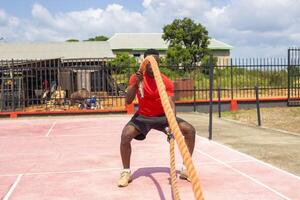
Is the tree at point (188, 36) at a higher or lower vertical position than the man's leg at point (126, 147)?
higher

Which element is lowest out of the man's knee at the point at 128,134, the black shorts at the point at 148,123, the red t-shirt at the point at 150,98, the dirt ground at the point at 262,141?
the dirt ground at the point at 262,141

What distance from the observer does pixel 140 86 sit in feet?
18.3

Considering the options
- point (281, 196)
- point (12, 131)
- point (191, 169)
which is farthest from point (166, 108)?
point (12, 131)

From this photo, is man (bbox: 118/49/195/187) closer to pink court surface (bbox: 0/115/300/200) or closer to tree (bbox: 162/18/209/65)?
pink court surface (bbox: 0/115/300/200)

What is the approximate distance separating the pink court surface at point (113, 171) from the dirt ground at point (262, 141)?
347 millimetres

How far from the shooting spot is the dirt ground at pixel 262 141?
295 inches

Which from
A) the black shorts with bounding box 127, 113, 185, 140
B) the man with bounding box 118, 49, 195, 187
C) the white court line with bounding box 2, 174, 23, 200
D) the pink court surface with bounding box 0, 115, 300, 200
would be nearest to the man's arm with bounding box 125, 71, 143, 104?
the man with bounding box 118, 49, 195, 187

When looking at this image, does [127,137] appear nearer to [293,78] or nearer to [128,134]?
[128,134]

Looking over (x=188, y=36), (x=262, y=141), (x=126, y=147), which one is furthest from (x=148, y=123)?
(x=188, y=36)

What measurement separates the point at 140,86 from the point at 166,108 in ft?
7.30

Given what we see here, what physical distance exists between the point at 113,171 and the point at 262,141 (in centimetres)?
432

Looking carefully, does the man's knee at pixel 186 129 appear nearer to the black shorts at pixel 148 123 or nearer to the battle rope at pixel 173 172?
the black shorts at pixel 148 123

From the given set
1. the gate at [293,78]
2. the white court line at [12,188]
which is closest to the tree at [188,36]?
the gate at [293,78]

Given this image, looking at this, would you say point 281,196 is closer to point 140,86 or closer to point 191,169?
point 140,86
